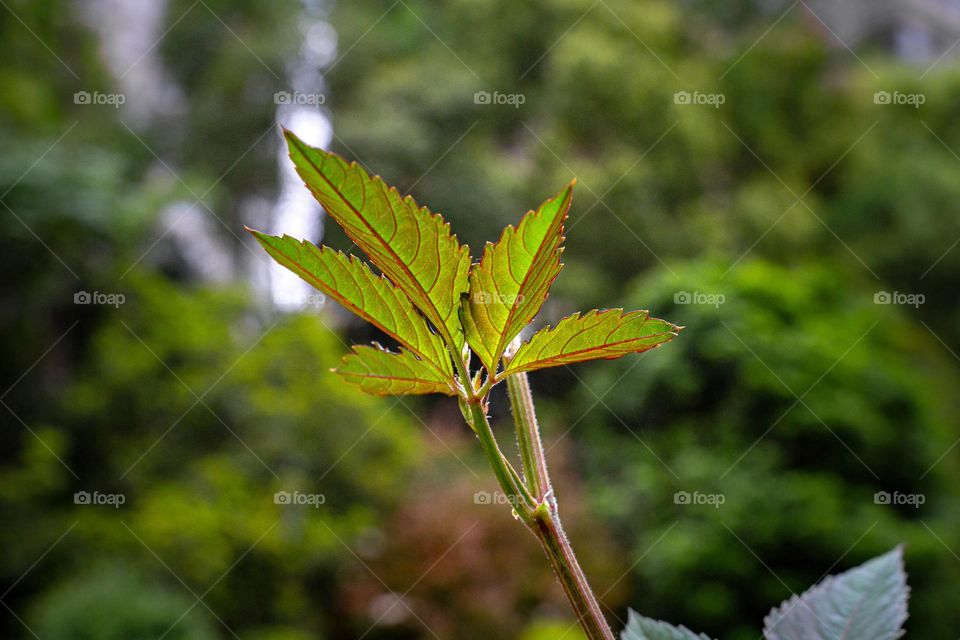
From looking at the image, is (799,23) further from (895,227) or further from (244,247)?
(244,247)

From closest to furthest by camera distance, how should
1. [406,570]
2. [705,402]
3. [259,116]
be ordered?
[705,402] → [406,570] → [259,116]

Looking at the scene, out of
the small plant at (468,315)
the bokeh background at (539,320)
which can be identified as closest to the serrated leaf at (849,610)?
the small plant at (468,315)

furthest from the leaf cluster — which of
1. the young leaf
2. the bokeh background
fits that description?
the bokeh background

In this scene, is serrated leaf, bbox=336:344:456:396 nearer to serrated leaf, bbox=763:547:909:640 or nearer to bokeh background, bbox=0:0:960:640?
serrated leaf, bbox=763:547:909:640

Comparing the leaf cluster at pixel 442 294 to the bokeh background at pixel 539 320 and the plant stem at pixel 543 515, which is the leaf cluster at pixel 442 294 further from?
the bokeh background at pixel 539 320

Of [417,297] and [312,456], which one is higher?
[312,456]

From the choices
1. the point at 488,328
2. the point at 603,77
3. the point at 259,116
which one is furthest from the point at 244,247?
the point at 488,328

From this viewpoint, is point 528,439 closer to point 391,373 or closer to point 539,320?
point 391,373

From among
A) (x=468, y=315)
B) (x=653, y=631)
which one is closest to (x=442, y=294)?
(x=468, y=315)
